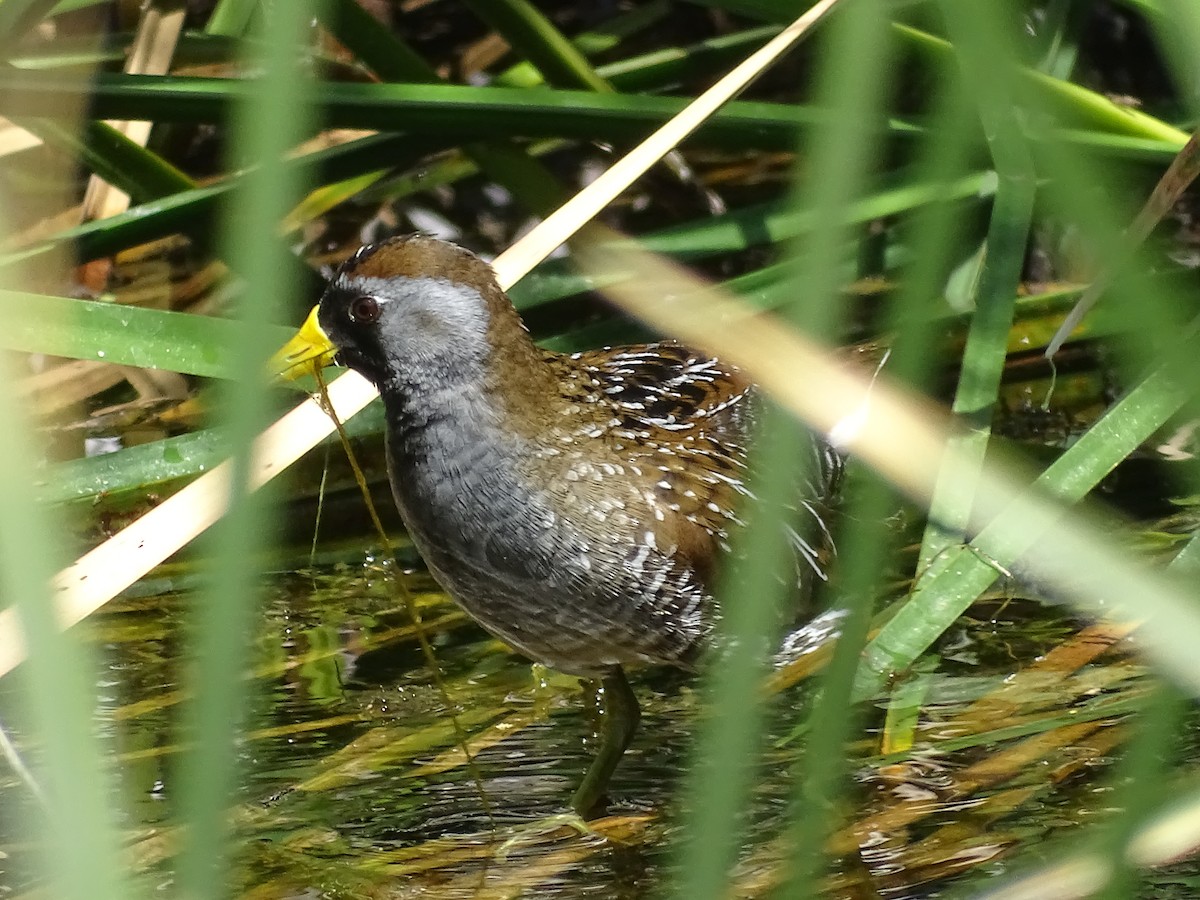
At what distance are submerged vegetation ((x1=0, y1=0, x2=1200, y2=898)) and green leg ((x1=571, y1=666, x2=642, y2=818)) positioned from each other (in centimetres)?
5

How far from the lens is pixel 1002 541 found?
2.31 m

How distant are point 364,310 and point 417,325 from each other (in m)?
0.09

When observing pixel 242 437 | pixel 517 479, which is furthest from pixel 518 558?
pixel 242 437

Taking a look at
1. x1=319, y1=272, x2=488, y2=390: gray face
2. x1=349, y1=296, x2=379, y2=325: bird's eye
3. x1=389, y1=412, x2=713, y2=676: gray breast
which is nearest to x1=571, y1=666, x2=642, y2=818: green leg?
x1=389, y1=412, x2=713, y2=676: gray breast

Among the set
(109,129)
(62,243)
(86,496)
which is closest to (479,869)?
(86,496)

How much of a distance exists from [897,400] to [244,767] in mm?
1700

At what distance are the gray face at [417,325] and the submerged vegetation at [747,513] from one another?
0.41 ft

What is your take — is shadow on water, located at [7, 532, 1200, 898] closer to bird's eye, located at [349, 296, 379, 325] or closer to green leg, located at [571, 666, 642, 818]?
green leg, located at [571, 666, 642, 818]

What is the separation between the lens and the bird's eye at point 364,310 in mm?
2451

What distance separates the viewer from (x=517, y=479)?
2459 mm

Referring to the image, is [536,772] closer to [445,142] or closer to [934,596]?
[934,596]

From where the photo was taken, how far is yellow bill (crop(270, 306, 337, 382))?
254cm

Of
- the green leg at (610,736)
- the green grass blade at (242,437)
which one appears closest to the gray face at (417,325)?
the green leg at (610,736)

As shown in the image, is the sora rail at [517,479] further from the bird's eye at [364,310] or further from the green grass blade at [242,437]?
the green grass blade at [242,437]
